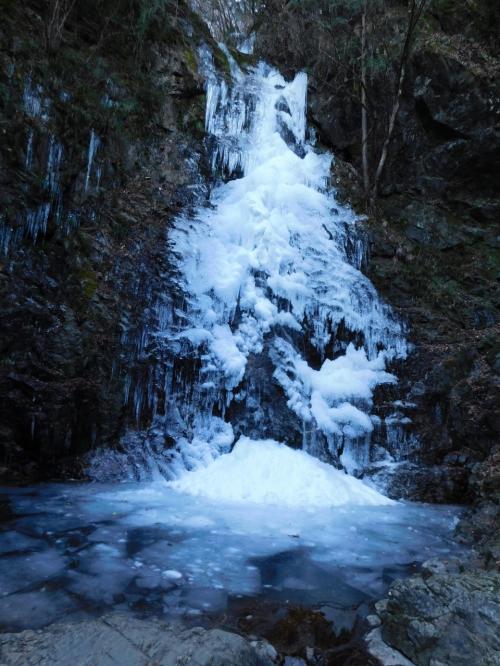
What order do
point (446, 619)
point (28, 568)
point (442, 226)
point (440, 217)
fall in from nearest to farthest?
point (446, 619)
point (28, 568)
point (442, 226)
point (440, 217)

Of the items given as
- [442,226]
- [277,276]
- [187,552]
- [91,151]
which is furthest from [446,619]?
[442,226]

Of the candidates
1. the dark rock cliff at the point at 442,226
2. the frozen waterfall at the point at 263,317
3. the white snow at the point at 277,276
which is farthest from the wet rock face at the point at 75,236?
the dark rock cliff at the point at 442,226

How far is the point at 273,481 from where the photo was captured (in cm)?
584

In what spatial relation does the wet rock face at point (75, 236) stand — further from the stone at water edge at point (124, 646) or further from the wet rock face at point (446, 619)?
the wet rock face at point (446, 619)

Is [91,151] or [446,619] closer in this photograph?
[446,619]

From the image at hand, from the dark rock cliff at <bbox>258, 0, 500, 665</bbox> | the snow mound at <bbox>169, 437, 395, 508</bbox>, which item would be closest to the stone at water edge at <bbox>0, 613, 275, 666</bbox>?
the dark rock cliff at <bbox>258, 0, 500, 665</bbox>

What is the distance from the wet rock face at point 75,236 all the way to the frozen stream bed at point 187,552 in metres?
0.97

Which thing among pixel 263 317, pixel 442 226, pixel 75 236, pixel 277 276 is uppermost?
pixel 442 226

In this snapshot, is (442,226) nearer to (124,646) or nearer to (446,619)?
(446,619)

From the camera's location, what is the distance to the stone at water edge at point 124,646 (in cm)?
200

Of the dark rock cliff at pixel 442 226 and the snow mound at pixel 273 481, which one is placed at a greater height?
the dark rock cliff at pixel 442 226

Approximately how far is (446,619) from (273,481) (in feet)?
11.6

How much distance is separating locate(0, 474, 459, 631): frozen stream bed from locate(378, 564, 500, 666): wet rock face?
0.42 meters

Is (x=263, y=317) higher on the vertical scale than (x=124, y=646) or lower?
higher
